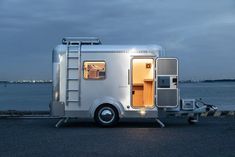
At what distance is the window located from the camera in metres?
16.2

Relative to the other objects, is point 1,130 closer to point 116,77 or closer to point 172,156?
point 116,77

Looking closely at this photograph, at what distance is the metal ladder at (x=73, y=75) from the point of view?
53.0 ft

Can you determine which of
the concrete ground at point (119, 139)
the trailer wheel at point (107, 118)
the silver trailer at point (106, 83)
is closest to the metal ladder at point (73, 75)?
the silver trailer at point (106, 83)

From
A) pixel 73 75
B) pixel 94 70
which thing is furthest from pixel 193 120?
pixel 73 75

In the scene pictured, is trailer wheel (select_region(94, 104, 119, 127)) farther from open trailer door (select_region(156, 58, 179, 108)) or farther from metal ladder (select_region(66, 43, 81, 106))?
open trailer door (select_region(156, 58, 179, 108))

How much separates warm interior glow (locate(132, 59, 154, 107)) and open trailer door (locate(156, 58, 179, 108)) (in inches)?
42.1

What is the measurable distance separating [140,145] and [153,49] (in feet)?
16.6

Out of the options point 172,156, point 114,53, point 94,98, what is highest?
point 114,53

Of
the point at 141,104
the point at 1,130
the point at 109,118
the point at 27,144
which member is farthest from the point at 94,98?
the point at 27,144

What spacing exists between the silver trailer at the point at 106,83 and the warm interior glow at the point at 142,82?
3.33 ft

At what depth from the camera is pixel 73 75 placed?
53.3ft

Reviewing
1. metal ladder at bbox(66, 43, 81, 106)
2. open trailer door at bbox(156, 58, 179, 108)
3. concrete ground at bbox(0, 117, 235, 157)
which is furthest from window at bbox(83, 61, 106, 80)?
open trailer door at bbox(156, 58, 179, 108)

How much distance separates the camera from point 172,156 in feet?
33.8

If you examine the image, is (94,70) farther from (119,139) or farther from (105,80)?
(119,139)
